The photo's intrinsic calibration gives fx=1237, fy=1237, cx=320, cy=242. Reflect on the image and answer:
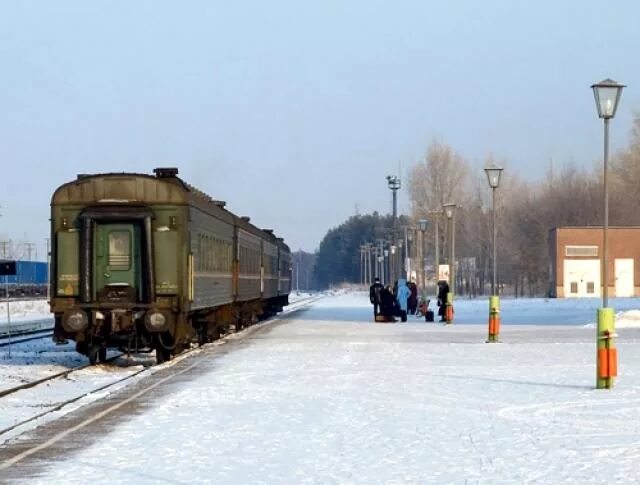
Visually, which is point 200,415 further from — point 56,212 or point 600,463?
point 56,212

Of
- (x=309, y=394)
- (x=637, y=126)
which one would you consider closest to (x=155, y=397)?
(x=309, y=394)

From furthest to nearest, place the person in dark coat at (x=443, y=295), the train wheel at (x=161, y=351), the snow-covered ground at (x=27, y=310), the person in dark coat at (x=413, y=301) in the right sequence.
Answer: the snow-covered ground at (x=27, y=310), the person in dark coat at (x=413, y=301), the person in dark coat at (x=443, y=295), the train wheel at (x=161, y=351)

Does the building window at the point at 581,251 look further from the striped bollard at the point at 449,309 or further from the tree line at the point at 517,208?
the striped bollard at the point at 449,309

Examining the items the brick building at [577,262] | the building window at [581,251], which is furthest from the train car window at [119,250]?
the building window at [581,251]

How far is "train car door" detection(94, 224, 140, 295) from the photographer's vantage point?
23.0 metres

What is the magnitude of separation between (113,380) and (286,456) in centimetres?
963

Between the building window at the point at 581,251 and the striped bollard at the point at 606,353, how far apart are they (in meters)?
64.9

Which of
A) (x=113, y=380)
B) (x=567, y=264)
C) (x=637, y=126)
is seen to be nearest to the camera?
(x=113, y=380)

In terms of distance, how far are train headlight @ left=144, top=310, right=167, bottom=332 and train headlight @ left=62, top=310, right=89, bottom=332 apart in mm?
1100

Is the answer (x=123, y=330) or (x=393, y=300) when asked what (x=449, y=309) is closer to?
(x=393, y=300)

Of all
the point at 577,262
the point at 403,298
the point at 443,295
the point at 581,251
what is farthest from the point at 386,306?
the point at 581,251

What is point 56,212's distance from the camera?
23.1 metres

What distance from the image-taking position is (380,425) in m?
13.3

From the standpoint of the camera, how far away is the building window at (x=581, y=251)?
81375 millimetres
